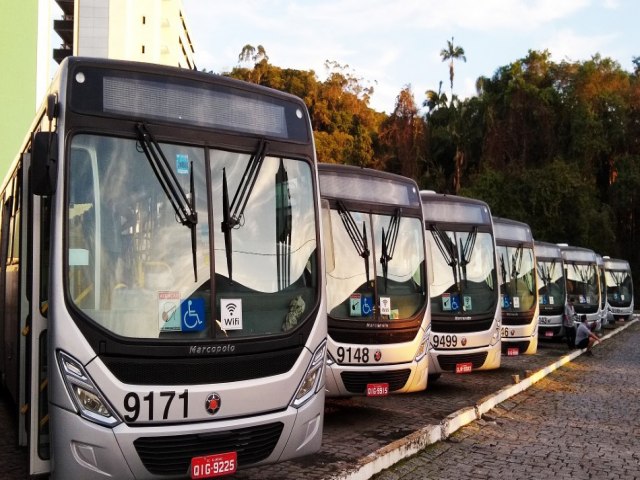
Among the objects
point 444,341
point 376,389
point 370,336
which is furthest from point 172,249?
point 444,341

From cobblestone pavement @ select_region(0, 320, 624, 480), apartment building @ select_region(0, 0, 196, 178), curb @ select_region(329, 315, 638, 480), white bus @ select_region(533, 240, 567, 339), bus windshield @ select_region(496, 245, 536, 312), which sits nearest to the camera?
curb @ select_region(329, 315, 638, 480)

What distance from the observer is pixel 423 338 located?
31.2 feet

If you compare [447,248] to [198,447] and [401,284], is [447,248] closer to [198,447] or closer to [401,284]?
[401,284]

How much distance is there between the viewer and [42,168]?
4.89 metres

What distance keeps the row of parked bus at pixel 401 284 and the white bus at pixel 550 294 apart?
32.0ft

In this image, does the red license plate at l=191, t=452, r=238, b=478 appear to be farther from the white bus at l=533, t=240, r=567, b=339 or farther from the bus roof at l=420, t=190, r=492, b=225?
the white bus at l=533, t=240, r=567, b=339

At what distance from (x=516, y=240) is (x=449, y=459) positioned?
961cm

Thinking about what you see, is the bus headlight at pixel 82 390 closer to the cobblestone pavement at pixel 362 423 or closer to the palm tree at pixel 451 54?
the cobblestone pavement at pixel 362 423

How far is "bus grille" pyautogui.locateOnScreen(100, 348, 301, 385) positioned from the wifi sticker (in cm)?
23

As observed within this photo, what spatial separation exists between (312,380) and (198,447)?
1154 millimetres

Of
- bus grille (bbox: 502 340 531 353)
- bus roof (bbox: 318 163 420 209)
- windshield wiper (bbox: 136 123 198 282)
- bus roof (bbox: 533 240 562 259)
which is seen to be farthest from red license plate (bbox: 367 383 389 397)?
bus roof (bbox: 533 240 562 259)

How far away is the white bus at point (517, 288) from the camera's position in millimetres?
15102

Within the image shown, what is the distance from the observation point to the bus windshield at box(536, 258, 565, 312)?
72.0 ft

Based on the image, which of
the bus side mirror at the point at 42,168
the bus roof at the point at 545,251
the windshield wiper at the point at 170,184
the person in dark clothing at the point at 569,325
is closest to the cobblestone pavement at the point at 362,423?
the windshield wiper at the point at 170,184
